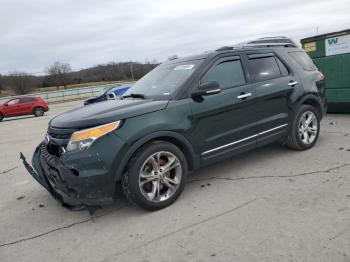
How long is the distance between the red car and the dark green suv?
19511 mm

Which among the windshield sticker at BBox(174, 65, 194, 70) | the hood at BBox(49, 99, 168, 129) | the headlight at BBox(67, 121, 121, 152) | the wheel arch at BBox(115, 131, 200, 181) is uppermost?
the windshield sticker at BBox(174, 65, 194, 70)

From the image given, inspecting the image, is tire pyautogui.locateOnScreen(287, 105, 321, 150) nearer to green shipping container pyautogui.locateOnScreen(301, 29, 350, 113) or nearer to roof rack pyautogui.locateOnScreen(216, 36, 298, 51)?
roof rack pyautogui.locateOnScreen(216, 36, 298, 51)

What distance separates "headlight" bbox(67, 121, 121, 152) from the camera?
385cm

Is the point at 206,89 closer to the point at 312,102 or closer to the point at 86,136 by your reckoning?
the point at 86,136

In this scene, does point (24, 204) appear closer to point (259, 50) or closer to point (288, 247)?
point (288, 247)

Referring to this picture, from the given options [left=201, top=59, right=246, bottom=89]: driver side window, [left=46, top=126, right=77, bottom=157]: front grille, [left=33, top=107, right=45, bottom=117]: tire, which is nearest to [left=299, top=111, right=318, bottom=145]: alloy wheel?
[left=201, top=59, right=246, bottom=89]: driver side window

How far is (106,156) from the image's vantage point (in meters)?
3.82

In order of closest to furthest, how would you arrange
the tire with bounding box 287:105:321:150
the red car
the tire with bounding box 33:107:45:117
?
1. the tire with bounding box 287:105:321:150
2. the red car
3. the tire with bounding box 33:107:45:117

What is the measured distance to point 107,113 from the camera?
407cm

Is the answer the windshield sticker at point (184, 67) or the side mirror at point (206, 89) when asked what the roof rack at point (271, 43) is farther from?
the side mirror at point (206, 89)

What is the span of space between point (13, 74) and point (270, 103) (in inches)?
2506

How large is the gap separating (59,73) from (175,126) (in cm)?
6804

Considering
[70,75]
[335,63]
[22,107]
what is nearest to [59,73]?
[70,75]

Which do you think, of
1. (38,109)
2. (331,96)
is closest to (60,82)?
(38,109)
